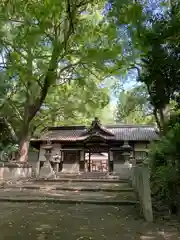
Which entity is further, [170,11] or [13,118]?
[13,118]

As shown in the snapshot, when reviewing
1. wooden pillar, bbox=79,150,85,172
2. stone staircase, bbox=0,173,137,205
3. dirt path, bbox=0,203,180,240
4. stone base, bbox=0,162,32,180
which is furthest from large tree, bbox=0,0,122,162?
dirt path, bbox=0,203,180,240

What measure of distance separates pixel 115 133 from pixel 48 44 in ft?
33.4

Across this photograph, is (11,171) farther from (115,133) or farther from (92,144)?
(115,133)

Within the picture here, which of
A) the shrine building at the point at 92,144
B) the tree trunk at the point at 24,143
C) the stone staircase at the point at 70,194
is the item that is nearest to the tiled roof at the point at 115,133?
the shrine building at the point at 92,144

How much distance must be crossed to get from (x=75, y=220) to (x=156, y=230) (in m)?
1.77

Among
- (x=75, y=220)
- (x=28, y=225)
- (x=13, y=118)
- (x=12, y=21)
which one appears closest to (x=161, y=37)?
(x=75, y=220)

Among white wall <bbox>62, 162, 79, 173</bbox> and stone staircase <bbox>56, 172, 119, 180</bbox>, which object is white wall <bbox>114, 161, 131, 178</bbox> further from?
white wall <bbox>62, 162, 79, 173</bbox>

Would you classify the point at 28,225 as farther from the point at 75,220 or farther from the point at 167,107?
the point at 167,107

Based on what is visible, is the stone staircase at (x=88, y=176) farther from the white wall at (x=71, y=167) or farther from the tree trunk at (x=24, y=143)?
the white wall at (x=71, y=167)

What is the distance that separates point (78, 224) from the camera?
504cm

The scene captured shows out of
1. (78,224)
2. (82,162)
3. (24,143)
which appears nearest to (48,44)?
(24,143)

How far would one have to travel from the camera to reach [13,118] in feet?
67.3

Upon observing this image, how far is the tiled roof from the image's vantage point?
20141mm

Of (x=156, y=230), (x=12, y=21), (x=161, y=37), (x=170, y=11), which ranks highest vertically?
(x=12, y=21)
